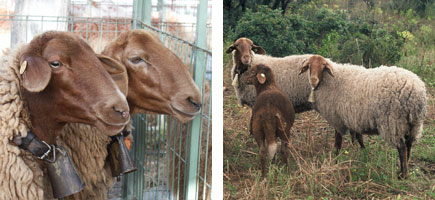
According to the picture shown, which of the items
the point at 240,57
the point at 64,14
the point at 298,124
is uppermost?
the point at 64,14

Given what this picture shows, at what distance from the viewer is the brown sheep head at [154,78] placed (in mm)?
2143

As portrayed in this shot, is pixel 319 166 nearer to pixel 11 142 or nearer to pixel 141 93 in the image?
pixel 141 93

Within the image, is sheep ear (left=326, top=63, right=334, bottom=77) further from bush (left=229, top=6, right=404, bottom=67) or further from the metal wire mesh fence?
the metal wire mesh fence

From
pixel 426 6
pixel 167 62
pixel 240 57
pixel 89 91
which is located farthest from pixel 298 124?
pixel 89 91

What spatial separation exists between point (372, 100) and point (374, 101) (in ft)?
0.04

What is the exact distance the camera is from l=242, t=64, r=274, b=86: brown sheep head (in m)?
2.40

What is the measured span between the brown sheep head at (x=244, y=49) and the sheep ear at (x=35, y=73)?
101 cm

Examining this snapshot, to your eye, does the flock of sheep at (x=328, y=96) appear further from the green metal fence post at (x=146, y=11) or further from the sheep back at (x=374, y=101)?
the green metal fence post at (x=146, y=11)

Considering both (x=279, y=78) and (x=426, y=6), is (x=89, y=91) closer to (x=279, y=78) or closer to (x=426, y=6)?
(x=279, y=78)

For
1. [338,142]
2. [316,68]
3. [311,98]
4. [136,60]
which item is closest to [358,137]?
[338,142]

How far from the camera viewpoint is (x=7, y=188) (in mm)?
1796

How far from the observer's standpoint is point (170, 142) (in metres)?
2.71

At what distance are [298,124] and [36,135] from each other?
1.29m

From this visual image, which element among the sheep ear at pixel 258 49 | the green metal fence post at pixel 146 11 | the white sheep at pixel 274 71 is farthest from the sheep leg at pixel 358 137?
the green metal fence post at pixel 146 11
